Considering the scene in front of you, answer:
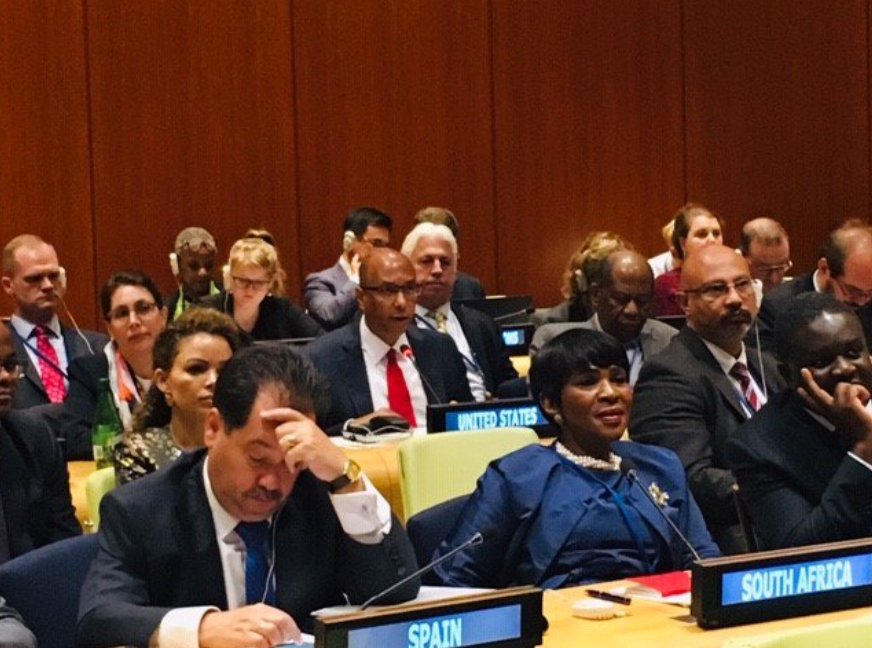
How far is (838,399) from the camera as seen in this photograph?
381 centimetres

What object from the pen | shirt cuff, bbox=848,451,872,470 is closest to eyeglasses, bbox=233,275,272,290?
shirt cuff, bbox=848,451,872,470

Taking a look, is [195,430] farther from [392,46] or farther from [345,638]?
[392,46]

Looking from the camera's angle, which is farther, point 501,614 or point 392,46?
point 392,46

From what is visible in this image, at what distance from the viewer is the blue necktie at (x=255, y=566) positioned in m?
3.05

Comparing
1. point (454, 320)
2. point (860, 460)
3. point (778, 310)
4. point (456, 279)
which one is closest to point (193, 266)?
point (456, 279)

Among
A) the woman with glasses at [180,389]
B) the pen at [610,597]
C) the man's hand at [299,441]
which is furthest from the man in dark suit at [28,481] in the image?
the pen at [610,597]

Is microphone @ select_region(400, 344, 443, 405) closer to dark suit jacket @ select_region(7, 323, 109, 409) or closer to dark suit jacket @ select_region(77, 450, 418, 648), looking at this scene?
dark suit jacket @ select_region(7, 323, 109, 409)

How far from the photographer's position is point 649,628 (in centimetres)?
304

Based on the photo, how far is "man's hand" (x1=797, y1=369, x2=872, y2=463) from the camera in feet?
12.4

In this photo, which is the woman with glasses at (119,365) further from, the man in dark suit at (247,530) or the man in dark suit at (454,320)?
the man in dark suit at (247,530)

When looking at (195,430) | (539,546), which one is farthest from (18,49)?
(539,546)

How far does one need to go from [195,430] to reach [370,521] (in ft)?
4.58

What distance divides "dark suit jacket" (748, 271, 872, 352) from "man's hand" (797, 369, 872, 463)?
1.87 m

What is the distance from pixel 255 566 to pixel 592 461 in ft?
3.64
